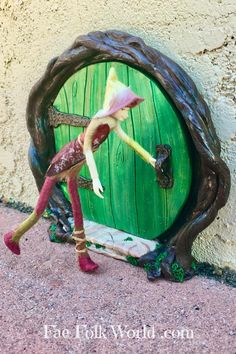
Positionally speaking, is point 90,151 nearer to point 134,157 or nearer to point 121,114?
point 121,114

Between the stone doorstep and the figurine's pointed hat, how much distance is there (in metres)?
0.66

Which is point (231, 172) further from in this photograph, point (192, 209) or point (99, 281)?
point (99, 281)

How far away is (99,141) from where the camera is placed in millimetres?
1778

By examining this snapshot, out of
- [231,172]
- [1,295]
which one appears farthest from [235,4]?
[1,295]

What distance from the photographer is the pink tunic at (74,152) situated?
5.74 ft

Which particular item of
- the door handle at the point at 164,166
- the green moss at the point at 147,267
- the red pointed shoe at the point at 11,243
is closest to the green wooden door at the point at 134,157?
the door handle at the point at 164,166

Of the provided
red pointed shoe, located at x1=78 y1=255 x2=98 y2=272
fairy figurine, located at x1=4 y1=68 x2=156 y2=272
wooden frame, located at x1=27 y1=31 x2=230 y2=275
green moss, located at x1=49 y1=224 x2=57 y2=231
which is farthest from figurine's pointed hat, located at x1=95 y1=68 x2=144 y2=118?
green moss, located at x1=49 y1=224 x2=57 y2=231

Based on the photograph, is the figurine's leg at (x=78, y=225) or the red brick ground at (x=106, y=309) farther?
the figurine's leg at (x=78, y=225)

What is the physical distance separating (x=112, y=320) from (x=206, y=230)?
582 mm

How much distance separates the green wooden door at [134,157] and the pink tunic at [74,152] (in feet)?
0.88

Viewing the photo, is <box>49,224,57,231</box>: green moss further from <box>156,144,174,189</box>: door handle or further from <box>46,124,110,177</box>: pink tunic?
<box>156,144,174,189</box>: door handle

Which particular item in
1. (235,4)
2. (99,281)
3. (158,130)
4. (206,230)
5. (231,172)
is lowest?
(99,281)

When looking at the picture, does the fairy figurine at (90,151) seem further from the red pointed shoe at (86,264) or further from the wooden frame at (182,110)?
the wooden frame at (182,110)

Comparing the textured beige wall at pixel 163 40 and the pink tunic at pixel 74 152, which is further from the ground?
the textured beige wall at pixel 163 40
